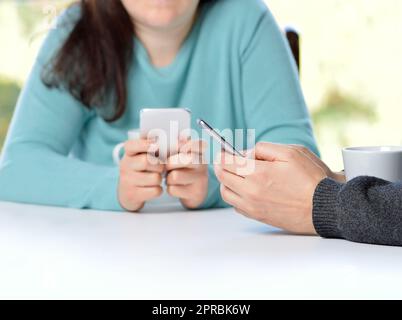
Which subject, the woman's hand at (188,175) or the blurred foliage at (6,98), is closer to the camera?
the woman's hand at (188,175)

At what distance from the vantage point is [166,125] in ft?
4.79

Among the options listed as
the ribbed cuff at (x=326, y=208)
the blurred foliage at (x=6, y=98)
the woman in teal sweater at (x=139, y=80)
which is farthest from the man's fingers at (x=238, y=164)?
the blurred foliage at (x=6, y=98)

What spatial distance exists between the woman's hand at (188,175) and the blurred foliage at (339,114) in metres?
4.39

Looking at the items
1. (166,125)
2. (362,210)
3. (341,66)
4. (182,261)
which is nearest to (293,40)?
(166,125)

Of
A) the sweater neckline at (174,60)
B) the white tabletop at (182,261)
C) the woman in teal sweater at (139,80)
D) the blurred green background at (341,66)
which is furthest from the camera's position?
the blurred green background at (341,66)

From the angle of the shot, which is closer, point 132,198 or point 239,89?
point 132,198

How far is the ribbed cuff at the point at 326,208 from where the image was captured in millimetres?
1231

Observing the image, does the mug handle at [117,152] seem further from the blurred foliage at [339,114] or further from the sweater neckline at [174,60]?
the blurred foliage at [339,114]

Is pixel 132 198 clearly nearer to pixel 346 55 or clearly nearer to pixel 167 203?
pixel 167 203
